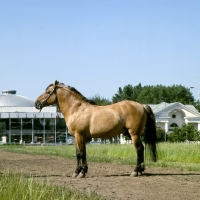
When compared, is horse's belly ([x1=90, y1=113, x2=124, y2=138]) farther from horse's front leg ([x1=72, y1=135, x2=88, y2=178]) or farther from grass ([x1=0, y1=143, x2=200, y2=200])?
grass ([x1=0, y1=143, x2=200, y2=200])

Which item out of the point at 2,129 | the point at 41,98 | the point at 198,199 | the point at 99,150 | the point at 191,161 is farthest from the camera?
the point at 2,129

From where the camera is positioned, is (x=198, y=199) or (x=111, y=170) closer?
(x=198, y=199)

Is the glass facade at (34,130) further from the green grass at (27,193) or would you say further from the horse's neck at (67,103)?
the green grass at (27,193)

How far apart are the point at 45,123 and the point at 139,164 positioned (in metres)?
75.2

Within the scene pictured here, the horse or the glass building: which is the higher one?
the glass building

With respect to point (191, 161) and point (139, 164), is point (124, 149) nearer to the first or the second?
point (191, 161)

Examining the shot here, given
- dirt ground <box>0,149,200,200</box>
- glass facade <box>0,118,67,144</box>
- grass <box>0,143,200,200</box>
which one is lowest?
dirt ground <box>0,149,200,200</box>

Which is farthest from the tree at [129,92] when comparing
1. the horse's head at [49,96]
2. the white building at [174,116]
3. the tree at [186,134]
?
the horse's head at [49,96]

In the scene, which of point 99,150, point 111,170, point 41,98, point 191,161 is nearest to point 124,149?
point 99,150

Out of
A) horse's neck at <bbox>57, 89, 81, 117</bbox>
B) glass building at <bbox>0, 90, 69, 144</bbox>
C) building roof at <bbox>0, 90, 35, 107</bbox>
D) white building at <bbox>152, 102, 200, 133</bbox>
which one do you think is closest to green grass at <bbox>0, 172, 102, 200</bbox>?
horse's neck at <bbox>57, 89, 81, 117</bbox>

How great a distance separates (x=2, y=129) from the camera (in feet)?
279

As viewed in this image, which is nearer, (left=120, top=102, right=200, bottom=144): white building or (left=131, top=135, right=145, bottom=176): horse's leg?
(left=131, top=135, right=145, bottom=176): horse's leg

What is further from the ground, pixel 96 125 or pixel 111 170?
pixel 96 125

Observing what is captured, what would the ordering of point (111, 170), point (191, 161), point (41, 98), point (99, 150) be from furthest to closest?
point (99, 150), point (191, 161), point (111, 170), point (41, 98)
